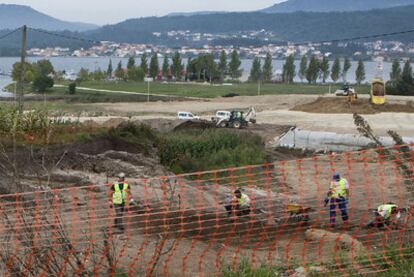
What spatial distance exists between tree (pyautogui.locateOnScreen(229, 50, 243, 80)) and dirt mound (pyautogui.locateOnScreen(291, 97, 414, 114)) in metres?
60.6

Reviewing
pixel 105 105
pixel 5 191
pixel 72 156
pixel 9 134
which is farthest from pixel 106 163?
pixel 105 105

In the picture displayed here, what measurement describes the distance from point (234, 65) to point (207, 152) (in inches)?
3608

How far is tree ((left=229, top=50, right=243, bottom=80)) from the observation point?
386ft

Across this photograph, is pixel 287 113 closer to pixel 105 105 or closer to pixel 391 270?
pixel 105 105

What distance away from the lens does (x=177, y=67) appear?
4547 inches

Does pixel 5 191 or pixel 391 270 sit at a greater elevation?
pixel 391 270

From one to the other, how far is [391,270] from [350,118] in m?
41.2

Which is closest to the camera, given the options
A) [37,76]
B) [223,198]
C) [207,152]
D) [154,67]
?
[223,198]

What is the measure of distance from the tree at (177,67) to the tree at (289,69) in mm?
18179

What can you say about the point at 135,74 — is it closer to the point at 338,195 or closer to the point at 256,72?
the point at 256,72

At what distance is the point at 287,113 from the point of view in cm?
5412

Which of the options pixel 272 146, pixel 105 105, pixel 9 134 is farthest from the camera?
pixel 105 105

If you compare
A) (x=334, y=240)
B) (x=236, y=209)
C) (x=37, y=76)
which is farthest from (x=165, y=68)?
(x=334, y=240)

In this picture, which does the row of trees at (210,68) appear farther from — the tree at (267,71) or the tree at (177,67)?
the tree at (267,71)
